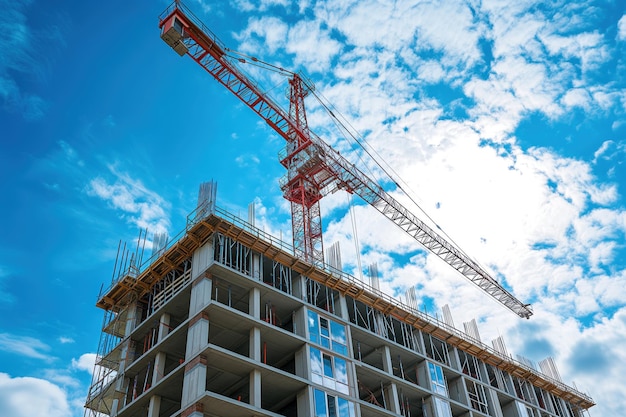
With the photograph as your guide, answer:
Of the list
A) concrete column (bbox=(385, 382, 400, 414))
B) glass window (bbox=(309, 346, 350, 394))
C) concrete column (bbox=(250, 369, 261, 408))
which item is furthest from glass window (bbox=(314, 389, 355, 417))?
concrete column (bbox=(385, 382, 400, 414))

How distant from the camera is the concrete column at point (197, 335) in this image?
38422 mm

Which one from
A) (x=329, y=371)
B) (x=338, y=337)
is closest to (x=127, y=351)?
(x=329, y=371)

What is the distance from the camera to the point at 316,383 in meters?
41.8

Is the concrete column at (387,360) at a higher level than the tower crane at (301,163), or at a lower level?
lower

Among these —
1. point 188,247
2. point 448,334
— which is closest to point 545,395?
point 448,334

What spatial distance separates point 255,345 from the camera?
40375 mm

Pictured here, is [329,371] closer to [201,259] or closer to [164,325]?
[201,259]

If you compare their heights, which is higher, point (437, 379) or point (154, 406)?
point (437, 379)

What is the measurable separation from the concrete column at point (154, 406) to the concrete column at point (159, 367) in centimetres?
93

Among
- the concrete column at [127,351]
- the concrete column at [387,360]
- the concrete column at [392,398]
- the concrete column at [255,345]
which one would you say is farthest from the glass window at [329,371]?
the concrete column at [127,351]

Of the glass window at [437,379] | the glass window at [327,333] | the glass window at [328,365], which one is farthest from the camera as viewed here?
the glass window at [437,379]

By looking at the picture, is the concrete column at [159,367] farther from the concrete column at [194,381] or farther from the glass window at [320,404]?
the glass window at [320,404]

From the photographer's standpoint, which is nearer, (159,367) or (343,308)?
(159,367)

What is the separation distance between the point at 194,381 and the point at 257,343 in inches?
205
